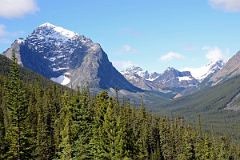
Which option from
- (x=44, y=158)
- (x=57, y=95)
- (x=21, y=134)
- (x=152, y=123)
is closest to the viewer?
(x=21, y=134)

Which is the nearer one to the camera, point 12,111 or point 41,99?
point 12,111

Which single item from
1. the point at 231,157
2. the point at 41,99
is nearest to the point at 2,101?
the point at 41,99

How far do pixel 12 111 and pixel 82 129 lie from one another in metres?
8.12

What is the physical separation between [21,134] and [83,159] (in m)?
10.8

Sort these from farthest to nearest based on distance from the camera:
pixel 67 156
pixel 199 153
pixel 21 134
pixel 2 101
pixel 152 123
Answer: pixel 152 123
pixel 2 101
pixel 199 153
pixel 21 134
pixel 67 156

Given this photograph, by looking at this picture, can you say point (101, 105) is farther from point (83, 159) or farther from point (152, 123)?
point (152, 123)

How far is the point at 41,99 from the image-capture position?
147 metres

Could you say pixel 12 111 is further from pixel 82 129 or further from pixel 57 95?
pixel 57 95

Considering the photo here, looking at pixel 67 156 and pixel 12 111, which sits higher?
pixel 12 111

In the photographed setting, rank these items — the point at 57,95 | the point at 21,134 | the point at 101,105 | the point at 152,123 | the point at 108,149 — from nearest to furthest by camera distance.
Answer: the point at 21,134, the point at 108,149, the point at 101,105, the point at 152,123, the point at 57,95

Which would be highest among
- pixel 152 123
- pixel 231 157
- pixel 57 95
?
pixel 57 95

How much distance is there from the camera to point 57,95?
168 meters

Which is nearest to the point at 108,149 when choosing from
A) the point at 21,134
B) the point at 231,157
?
the point at 21,134

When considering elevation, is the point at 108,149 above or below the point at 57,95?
below
